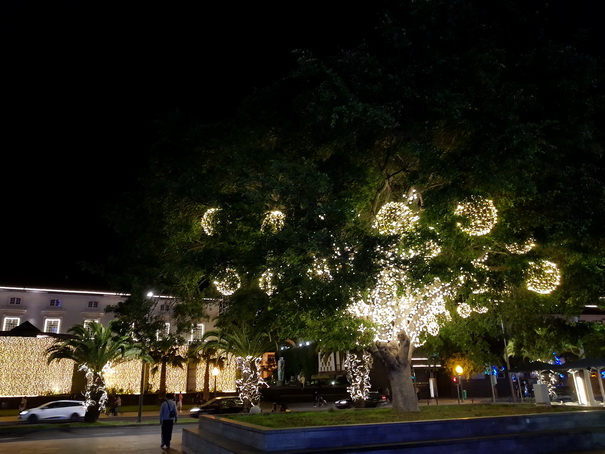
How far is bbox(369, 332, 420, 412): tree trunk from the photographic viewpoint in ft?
53.5

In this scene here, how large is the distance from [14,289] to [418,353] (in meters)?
43.4

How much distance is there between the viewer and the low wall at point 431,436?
1161cm

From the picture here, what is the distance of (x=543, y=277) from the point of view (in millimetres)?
14328

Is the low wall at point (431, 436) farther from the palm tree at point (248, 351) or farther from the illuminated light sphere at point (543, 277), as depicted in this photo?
the palm tree at point (248, 351)

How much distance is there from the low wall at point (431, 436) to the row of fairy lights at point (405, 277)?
339 cm

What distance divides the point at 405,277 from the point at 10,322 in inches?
1902

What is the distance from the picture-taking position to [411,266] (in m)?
13.2

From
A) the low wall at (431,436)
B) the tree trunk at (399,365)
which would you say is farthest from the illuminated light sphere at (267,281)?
the tree trunk at (399,365)

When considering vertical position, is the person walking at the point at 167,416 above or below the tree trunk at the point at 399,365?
below

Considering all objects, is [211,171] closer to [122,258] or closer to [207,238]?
[207,238]

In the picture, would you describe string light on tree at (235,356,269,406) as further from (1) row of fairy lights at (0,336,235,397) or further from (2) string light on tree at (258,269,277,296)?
(2) string light on tree at (258,269,277,296)

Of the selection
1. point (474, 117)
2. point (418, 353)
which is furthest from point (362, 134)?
point (418, 353)

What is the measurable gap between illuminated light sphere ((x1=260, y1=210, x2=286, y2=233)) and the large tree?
6 cm

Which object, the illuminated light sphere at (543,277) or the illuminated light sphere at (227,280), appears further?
the illuminated light sphere at (543,277)
